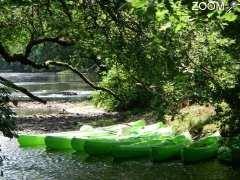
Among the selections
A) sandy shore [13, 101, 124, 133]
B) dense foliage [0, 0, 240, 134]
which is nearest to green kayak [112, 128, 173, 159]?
dense foliage [0, 0, 240, 134]

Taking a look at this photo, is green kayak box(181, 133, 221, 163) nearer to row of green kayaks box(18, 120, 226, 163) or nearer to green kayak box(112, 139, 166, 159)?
row of green kayaks box(18, 120, 226, 163)

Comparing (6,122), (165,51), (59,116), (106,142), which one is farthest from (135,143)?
(59,116)

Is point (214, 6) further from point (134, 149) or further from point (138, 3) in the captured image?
point (134, 149)

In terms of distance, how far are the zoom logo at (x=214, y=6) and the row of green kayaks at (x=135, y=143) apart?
10539 mm

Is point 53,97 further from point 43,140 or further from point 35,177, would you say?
point 35,177

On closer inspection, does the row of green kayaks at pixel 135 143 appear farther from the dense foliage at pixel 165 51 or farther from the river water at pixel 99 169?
the dense foliage at pixel 165 51

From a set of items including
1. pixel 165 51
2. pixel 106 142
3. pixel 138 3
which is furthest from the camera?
pixel 106 142

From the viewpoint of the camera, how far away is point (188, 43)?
13812 mm

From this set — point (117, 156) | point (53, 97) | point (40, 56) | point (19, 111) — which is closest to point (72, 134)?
point (117, 156)

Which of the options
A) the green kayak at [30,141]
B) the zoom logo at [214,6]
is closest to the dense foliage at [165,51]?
the green kayak at [30,141]

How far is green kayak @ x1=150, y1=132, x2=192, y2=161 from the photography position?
14422mm

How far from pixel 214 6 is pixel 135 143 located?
1238 centimetres

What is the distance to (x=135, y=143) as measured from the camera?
15.9m

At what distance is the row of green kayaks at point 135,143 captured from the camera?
14414 mm
